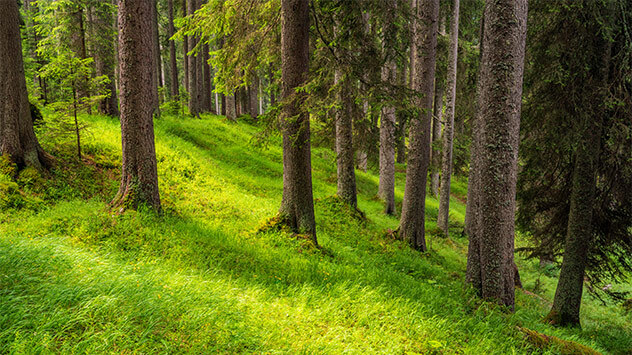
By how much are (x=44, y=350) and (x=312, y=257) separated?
4203 millimetres

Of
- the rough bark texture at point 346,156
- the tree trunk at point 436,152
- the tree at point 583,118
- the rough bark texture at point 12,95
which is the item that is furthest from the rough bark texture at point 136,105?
the tree trunk at point 436,152

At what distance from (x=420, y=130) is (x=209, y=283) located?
23.1ft

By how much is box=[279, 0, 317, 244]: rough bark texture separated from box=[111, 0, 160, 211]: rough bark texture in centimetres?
264

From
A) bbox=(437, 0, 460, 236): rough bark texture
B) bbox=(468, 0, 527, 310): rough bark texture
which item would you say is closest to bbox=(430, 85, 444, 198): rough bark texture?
bbox=(437, 0, 460, 236): rough bark texture

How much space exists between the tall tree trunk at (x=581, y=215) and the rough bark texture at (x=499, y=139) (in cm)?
261

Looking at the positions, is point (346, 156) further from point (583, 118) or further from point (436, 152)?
point (436, 152)

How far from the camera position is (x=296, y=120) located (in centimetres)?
641

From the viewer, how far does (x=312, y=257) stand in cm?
602

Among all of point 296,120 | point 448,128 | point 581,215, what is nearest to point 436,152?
point 448,128

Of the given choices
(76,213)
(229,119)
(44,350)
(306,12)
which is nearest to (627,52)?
(306,12)

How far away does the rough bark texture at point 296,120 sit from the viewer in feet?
21.1

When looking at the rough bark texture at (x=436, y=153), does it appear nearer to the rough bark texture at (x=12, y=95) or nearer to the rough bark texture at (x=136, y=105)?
the rough bark texture at (x=136, y=105)

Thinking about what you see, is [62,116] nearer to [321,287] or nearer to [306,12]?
[306,12]

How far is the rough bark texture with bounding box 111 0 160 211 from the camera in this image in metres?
6.11
